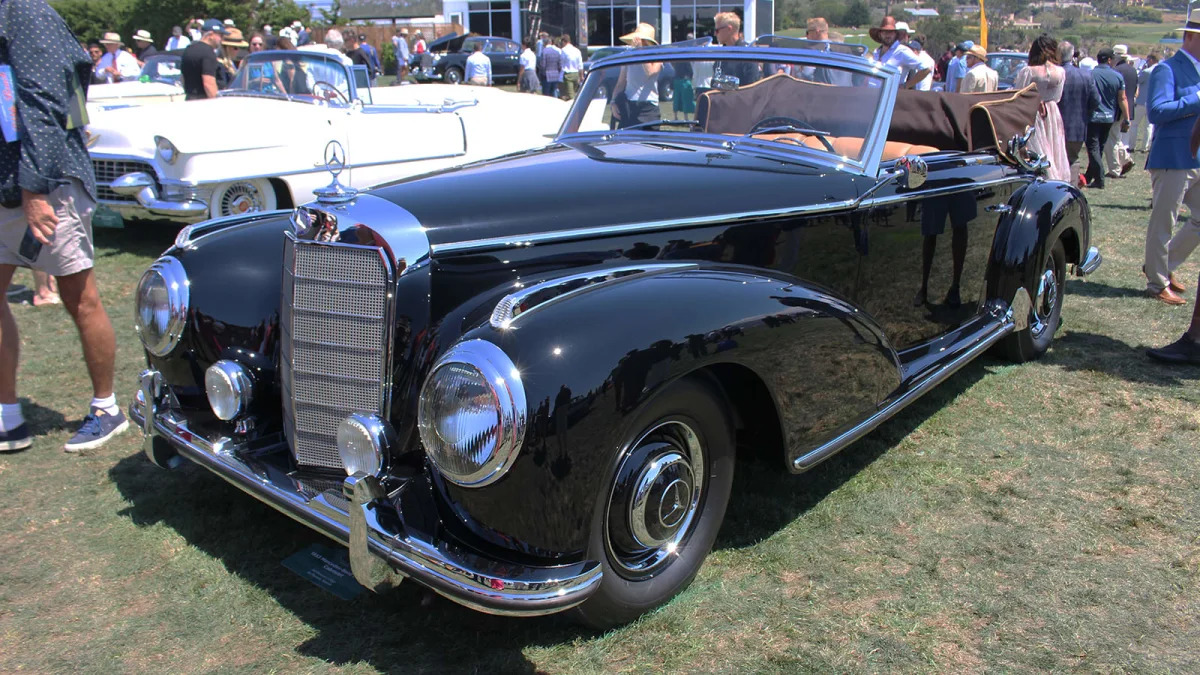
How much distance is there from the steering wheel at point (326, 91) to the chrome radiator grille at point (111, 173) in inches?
64.1

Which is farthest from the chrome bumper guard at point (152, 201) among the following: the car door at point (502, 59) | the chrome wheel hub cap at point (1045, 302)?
the car door at point (502, 59)

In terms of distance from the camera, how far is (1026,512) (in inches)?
134

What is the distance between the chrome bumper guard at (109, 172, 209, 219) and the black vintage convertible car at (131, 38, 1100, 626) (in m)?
3.67

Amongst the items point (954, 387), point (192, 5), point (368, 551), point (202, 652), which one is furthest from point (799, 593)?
point (192, 5)

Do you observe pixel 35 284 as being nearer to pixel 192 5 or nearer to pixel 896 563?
pixel 896 563

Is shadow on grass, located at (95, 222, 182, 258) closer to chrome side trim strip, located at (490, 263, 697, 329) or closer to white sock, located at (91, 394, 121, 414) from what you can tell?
white sock, located at (91, 394, 121, 414)

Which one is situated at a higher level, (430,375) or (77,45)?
(77,45)

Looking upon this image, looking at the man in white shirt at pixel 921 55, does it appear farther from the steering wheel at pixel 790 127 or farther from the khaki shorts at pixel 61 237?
the khaki shorts at pixel 61 237

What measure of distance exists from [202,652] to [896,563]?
221 centimetres

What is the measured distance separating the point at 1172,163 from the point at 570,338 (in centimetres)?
538

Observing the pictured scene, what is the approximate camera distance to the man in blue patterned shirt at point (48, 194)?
11.5 ft

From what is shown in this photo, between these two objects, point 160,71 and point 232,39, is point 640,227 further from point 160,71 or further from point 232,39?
point 160,71

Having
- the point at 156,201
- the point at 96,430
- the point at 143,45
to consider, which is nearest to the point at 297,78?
the point at 156,201

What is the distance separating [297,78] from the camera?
8188mm
